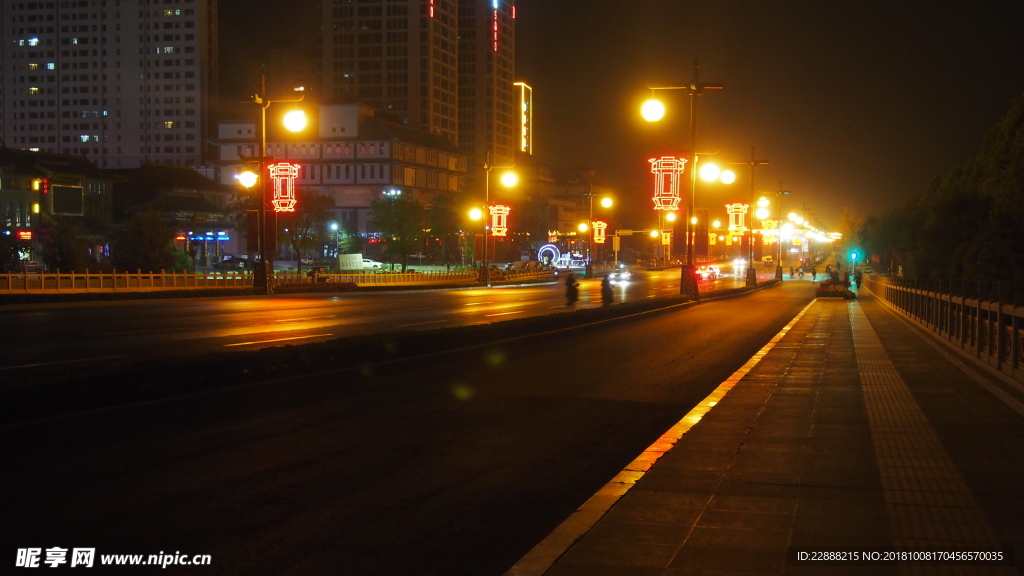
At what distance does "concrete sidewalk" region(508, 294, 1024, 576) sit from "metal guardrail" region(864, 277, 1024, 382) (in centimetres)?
108

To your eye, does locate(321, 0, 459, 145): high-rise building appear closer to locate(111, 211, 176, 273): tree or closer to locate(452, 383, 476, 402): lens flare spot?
locate(111, 211, 176, 273): tree

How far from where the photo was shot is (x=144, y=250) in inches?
2173

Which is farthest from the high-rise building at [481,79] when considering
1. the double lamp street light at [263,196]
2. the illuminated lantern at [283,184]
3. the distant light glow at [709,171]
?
the distant light glow at [709,171]

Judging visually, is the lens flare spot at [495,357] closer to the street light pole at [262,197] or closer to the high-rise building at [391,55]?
the street light pole at [262,197]

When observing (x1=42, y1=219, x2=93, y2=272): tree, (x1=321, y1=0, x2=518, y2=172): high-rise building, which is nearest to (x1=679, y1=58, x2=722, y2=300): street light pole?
(x1=42, y1=219, x2=93, y2=272): tree

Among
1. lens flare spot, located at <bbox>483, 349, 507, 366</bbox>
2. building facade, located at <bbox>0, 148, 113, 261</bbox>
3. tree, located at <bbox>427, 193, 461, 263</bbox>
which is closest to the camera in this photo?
lens flare spot, located at <bbox>483, 349, 507, 366</bbox>

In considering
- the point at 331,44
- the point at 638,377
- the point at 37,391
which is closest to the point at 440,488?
the point at 37,391

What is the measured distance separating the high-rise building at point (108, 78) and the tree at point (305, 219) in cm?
9126

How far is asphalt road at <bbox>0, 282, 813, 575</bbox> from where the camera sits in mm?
6246

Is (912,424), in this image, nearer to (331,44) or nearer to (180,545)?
(180,545)

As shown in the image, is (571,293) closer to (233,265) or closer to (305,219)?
(233,265)

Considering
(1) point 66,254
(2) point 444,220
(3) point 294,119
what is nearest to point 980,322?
(3) point 294,119

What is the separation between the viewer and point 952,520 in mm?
6645

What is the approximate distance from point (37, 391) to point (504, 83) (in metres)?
188
